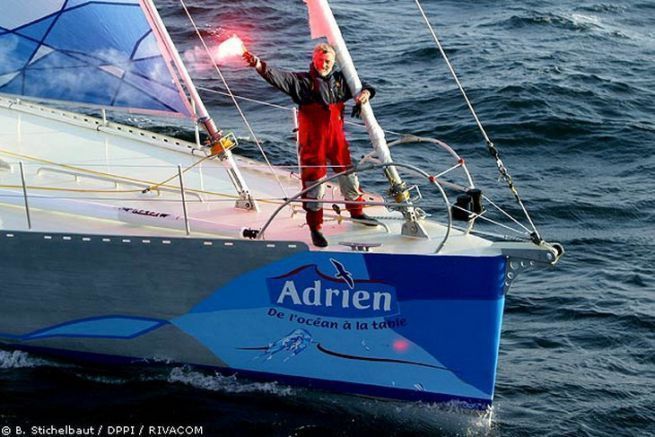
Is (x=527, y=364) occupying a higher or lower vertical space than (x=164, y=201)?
lower

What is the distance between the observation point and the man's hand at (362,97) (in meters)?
10.7

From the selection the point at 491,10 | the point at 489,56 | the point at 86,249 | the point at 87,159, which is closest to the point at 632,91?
the point at 489,56

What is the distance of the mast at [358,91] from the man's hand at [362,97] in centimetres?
6

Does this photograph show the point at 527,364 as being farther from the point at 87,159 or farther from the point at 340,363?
the point at 87,159

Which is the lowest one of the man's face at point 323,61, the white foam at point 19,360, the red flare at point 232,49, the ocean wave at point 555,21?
the white foam at point 19,360

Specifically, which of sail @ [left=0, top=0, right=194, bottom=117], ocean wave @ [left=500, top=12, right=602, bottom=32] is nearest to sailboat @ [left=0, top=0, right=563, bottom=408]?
sail @ [left=0, top=0, right=194, bottom=117]

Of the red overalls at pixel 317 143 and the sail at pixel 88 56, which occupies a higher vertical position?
the sail at pixel 88 56

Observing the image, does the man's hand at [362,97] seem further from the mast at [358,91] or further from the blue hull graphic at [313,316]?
the blue hull graphic at [313,316]

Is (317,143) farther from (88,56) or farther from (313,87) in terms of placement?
(88,56)

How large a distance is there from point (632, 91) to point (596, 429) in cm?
1044

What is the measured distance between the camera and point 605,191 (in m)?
16.4

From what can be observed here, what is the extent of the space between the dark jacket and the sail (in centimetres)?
125

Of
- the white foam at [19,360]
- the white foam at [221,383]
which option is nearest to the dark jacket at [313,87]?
the white foam at [221,383]

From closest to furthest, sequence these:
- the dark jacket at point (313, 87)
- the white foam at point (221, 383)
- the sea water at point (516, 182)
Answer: the dark jacket at point (313, 87) < the sea water at point (516, 182) < the white foam at point (221, 383)
